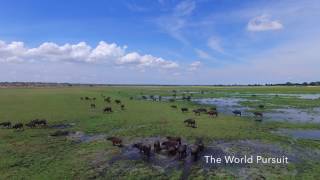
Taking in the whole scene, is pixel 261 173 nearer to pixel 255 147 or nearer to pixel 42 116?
pixel 255 147

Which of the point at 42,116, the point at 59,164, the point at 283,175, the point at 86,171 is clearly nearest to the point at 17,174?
the point at 59,164

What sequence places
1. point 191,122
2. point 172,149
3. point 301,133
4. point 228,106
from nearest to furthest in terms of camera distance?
point 172,149, point 301,133, point 191,122, point 228,106

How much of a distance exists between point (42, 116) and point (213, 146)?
18.9m

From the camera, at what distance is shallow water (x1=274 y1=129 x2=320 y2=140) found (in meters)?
20.0

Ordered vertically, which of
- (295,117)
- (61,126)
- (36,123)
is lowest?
(61,126)

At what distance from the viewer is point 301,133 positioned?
21609mm

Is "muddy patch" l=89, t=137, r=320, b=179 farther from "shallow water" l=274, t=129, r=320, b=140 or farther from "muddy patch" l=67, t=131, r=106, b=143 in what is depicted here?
"shallow water" l=274, t=129, r=320, b=140

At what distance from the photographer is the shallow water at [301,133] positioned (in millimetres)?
20047

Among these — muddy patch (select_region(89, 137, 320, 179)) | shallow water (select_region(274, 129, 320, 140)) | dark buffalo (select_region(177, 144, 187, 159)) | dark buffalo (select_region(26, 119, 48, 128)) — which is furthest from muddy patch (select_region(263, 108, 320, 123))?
dark buffalo (select_region(26, 119, 48, 128))

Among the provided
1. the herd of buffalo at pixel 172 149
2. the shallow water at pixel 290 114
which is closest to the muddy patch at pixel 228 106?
the shallow water at pixel 290 114

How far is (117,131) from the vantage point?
21.8 metres

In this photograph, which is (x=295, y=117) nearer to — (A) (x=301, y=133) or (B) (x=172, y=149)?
(A) (x=301, y=133)

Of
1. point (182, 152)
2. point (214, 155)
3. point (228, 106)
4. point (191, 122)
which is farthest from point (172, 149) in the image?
point (228, 106)

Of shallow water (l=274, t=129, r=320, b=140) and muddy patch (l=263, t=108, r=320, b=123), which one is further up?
muddy patch (l=263, t=108, r=320, b=123)
